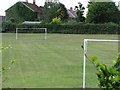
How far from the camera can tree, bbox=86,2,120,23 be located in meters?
63.1

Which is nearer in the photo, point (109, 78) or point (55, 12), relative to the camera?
point (109, 78)

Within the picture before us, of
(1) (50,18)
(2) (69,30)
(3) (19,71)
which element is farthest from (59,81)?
(1) (50,18)

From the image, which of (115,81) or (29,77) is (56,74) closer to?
(29,77)

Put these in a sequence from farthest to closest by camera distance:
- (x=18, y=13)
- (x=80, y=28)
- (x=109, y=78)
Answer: (x=18, y=13) → (x=80, y=28) → (x=109, y=78)

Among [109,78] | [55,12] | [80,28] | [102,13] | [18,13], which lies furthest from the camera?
[55,12]

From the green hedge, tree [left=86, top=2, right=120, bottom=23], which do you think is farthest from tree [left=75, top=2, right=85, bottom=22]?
the green hedge

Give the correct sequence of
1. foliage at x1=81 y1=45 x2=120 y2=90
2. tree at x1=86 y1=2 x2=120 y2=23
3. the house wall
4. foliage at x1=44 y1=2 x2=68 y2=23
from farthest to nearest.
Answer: foliage at x1=44 y1=2 x2=68 y2=23
the house wall
tree at x1=86 y1=2 x2=120 y2=23
foliage at x1=81 y1=45 x2=120 y2=90

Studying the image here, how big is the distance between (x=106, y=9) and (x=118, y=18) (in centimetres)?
283

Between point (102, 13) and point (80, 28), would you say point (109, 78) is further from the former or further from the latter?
point (102, 13)

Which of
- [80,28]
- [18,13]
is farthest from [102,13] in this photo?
[18,13]

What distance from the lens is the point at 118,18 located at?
6475cm

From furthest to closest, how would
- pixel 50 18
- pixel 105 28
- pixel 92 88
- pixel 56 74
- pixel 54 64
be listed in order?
pixel 50 18, pixel 105 28, pixel 54 64, pixel 56 74, pixel 92 88

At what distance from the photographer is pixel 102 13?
63.7 metres

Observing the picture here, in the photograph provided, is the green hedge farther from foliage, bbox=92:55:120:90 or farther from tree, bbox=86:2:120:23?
foliage, bbox=92:55:120:90
